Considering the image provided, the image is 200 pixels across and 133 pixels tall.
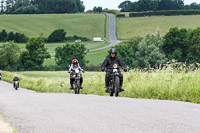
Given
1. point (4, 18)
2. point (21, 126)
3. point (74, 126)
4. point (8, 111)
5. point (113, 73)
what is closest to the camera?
point (74, 126)

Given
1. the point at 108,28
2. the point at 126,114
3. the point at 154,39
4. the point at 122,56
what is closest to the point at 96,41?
the point at 108,28

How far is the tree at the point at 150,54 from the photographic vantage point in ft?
281

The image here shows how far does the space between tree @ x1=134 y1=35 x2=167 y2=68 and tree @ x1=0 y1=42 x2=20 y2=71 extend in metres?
31.6

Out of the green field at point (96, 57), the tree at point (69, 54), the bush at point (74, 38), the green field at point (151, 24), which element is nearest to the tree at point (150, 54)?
the green field at point (96, 57)

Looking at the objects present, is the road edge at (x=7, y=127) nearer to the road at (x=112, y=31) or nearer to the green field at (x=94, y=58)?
the green field at (x=94, y=58)

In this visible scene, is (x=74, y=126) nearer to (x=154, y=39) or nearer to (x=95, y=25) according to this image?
(x=154, y=39)

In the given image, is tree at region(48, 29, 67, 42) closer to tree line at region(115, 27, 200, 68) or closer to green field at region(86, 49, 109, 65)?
green field at region(86, 49, 109, 65)

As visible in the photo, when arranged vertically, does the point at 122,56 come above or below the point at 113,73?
below

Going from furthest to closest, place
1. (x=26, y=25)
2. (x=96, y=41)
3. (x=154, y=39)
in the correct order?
(x=26, y=25)
(x=96, y=41)
(x=154, y=39)

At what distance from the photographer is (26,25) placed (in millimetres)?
151625

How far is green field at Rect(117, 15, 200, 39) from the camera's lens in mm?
135875

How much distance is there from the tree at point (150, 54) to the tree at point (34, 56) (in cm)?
2658

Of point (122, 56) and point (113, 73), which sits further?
point (122, 56)

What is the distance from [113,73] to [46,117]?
662 centimetres
